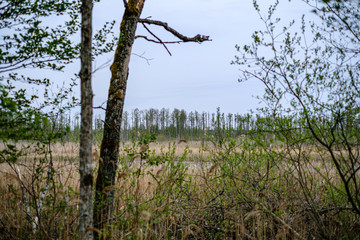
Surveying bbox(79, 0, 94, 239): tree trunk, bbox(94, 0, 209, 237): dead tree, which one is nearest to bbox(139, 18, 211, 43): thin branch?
bbox(94, 0, 209, 237): dead tree

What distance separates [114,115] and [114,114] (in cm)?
1

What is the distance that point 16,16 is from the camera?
3971 millimetres

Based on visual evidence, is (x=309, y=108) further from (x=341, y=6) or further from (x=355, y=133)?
(x=341, y=6)

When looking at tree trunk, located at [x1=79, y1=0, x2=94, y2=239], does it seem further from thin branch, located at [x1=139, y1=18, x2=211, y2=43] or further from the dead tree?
thin branch, located at [x1=139, y1=18, x2=211, y2=43]

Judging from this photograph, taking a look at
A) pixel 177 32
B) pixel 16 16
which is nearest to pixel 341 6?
pixel 177 32

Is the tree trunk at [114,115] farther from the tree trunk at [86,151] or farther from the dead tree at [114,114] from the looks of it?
the tree trunk at [86,151]

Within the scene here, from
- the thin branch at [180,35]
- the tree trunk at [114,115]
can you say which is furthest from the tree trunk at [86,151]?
the thin branch at [180,35]

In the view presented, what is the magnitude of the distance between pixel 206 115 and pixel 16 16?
69266 millimetres

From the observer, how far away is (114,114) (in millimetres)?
3789

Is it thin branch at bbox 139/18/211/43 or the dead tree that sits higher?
thin branch at bbox 139/18/211/43

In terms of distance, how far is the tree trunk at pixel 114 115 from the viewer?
362 cm

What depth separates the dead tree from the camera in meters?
3.62

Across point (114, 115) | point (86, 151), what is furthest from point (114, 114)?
point (86, 151)

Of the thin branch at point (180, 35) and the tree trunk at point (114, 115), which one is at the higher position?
the thin branch at point (180, 35)
